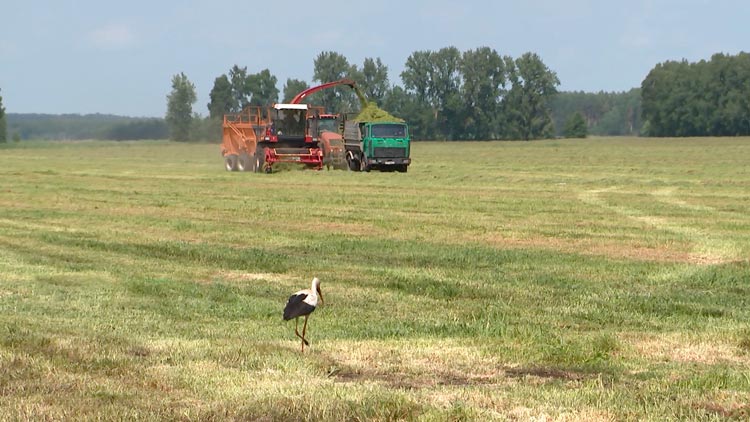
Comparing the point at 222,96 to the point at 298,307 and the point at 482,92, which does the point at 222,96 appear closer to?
the point at 482,92

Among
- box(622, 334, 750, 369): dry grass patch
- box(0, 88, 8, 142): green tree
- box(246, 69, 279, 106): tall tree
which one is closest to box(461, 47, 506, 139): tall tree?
box(246, 69, 279, 106): tall tree

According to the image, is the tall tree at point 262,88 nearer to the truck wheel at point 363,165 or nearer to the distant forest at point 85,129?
the distant forest at point 85,129

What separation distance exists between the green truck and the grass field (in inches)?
596

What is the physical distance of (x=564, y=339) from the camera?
1015 cm

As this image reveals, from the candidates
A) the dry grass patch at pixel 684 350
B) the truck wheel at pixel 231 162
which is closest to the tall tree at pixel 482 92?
the truck wheel at pixel 231 162

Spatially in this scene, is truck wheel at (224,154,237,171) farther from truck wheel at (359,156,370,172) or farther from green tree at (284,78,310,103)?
green tree at (284,78,310,103)

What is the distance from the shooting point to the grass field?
7465mm

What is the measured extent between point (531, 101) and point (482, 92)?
5684 millimetres

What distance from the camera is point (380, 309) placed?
12508mm

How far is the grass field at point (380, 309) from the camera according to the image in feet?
24.5

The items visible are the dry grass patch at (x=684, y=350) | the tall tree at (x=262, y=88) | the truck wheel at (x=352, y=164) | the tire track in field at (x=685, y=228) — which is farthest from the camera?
the tall tree at (x=262, y=88)

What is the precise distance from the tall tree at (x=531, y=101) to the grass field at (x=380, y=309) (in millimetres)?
98640

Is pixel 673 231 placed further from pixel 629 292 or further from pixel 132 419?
pixel 132 419

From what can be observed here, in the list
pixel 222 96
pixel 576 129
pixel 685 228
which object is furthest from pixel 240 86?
pixel 685 228
